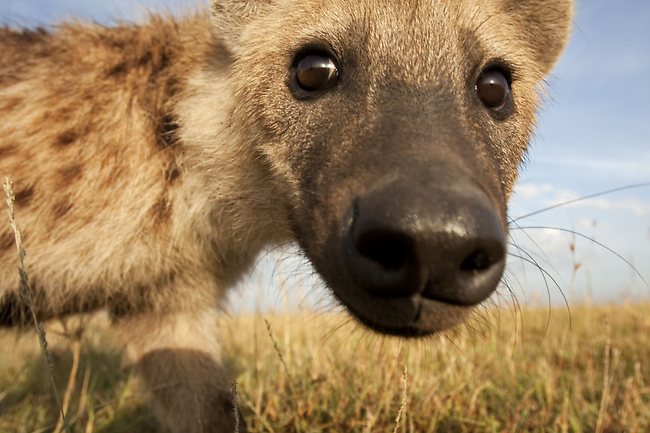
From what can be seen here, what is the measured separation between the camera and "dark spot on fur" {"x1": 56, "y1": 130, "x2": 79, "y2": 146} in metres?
3.02

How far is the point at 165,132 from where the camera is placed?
10.2 ft

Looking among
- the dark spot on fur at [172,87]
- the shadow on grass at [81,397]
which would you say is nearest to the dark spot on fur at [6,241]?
the shadow on grass at [81,397]

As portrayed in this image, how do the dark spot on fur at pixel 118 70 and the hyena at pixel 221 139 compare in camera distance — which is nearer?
the hyena at pixel 221 139

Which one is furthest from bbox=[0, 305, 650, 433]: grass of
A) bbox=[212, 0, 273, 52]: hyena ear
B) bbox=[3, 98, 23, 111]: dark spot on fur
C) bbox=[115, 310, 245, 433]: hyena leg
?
bbox=[212, 0, 273, 52]: hyena ear

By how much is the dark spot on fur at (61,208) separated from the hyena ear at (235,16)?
3.50ft

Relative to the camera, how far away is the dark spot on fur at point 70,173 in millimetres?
2971

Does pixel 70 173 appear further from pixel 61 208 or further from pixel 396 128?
pixel 396 128

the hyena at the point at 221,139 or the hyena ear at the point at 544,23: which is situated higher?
the hyena ear at the point at 544,23

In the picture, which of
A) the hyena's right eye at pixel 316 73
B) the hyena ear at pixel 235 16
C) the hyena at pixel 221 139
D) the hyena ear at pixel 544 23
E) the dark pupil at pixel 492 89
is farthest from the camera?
the hyena ear at pixel 544 23

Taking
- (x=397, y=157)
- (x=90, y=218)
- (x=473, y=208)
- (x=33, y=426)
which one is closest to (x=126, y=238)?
(x=90, y=218)

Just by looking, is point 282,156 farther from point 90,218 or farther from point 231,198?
point 90,218

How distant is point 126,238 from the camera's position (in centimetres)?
300

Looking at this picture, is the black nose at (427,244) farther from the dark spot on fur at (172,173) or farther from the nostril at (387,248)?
the dark spot on fur at (172,173)

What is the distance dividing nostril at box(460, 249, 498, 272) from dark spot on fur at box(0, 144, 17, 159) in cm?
228
